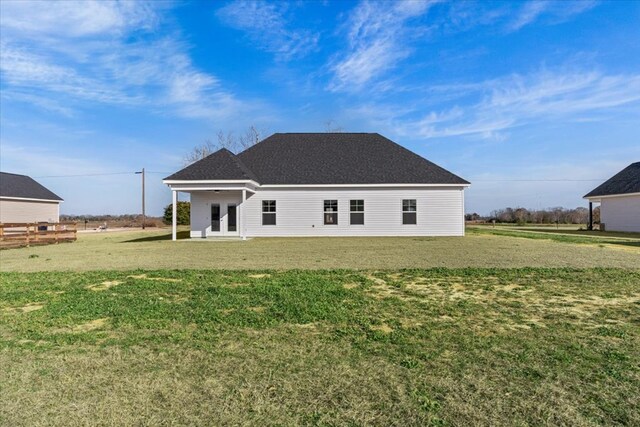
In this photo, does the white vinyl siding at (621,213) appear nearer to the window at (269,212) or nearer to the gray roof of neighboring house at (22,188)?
the window at (269,212)

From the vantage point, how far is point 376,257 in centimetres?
1269

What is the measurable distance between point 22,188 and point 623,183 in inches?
1941

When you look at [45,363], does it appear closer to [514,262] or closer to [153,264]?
[153,264]

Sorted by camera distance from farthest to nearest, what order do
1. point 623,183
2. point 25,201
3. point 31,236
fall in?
1. point 25,201
2. point 623,183
3. point 31,236

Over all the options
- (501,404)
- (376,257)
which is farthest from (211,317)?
(376,257)

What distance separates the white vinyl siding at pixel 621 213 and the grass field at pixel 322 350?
24072 mm

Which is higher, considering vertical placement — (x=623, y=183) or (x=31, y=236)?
(x=623, y=183)

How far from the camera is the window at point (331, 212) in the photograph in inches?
937

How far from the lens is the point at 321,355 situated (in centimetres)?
423

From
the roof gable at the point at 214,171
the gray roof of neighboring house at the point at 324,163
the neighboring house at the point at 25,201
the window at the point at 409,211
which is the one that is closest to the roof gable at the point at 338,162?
the gray roof of neighboring house at the point at 324,163

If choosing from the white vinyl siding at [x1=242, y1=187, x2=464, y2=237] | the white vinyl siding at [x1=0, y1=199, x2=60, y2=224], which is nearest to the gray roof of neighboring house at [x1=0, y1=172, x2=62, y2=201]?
the white vinyl siding at [x1=0, y1=199, x2=60, y2=224]

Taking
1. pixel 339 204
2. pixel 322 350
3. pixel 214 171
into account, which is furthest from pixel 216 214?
pixel 322 350

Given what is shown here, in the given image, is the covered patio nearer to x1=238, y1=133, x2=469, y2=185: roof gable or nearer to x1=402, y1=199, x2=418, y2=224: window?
x1=238, y1=133, x2=469, y2=185: roof gable

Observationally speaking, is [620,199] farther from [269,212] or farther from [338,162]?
[269,212]
